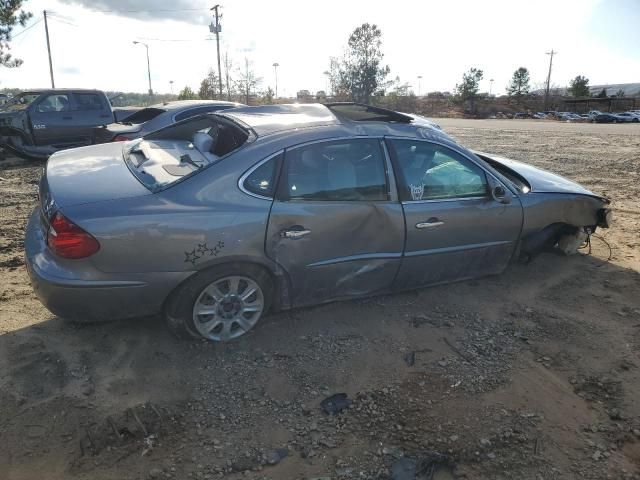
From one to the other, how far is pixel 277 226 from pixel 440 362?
1.43 metres

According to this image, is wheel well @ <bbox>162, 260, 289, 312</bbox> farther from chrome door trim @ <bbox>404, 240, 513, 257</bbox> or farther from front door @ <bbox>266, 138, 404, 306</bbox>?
chrome door trim @ <bbox>404, 240, 513, 257</bbox>

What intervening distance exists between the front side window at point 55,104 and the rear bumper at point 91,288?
9.41m

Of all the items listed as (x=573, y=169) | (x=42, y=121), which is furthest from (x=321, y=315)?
(x=42, y=121)

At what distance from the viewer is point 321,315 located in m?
3.85

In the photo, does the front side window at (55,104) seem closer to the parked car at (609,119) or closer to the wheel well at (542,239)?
the wheel well at (542,239)

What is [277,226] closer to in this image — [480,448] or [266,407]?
[266,407]

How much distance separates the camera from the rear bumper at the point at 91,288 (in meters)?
2.89

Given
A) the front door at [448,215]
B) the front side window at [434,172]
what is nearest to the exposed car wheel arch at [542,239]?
the front door at [448,215]

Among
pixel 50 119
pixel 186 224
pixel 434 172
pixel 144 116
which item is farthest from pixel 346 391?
pixel 50 119

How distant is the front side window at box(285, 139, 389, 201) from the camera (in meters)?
3.36

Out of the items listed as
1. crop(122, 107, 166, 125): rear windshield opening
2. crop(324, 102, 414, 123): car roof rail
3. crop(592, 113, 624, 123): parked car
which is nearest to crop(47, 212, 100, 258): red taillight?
crop(324, 102, 414, 123): car roof rail

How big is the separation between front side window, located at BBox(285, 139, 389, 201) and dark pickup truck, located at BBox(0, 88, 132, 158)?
8.78 meters

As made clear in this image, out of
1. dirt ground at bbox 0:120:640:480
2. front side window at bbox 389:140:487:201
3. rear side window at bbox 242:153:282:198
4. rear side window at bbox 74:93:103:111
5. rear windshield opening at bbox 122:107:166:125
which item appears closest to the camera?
dirt ground at bbox 0:120:640:480

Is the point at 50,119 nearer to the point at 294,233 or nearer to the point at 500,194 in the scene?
the point at 294,233
